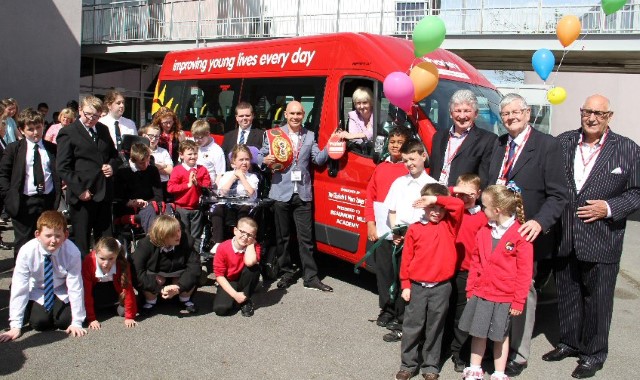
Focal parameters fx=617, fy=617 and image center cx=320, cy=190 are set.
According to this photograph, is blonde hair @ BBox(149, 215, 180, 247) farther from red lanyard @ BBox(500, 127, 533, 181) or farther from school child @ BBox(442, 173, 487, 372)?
red lanyard @ BBox(500, 127, 533, 181)

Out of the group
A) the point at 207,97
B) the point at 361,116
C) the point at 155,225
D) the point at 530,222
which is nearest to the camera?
the point at 530,222

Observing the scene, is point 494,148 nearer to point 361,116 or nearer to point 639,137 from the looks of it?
point 361,116

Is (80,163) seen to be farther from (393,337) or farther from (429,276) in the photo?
(429,276)

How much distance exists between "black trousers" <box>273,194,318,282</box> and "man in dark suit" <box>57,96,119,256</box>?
1.66 m

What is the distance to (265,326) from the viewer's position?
5195mm

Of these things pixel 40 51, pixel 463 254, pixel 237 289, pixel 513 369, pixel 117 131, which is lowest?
pixel 513 369

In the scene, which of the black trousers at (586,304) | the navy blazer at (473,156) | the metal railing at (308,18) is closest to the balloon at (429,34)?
the navy blazer at (473,156)

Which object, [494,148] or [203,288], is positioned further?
[203,288]

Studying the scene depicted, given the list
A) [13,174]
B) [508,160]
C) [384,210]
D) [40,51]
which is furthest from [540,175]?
[40,51]

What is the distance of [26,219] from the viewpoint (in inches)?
227

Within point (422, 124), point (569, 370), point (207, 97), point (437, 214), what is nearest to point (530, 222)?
point (437, 214)

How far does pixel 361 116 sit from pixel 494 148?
1606 millimetres

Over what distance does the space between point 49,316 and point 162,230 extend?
108 centimetres

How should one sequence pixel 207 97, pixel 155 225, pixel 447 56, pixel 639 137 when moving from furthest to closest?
pixel 639 137 → pixel 207 97 → pixel 447 56 → pixel 155 225
